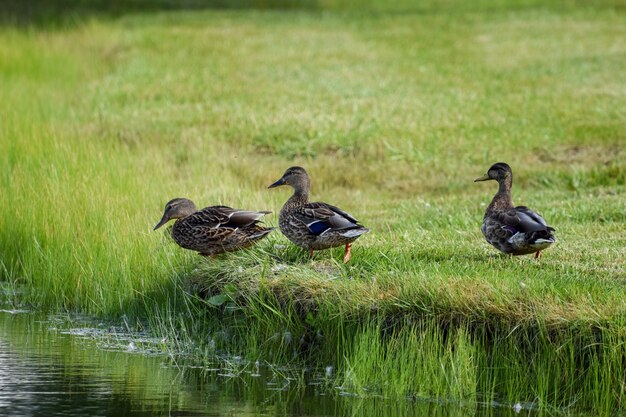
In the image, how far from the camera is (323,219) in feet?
37.9

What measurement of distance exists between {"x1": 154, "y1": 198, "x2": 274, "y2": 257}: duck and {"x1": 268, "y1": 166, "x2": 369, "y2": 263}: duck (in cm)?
28

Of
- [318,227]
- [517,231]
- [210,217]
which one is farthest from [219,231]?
[517,231]

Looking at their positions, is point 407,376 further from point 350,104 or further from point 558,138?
point 350,104

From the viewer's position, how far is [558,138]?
797 inches

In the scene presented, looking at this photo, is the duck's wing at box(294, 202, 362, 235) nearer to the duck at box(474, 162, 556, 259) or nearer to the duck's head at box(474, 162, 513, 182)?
the duck at box(474, 162, 556, 259)

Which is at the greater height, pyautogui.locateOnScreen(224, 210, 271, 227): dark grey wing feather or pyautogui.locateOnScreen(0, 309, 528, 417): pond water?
pyautogui.locateOnScreen(224, 210, 271, 227): dark grey wing feather

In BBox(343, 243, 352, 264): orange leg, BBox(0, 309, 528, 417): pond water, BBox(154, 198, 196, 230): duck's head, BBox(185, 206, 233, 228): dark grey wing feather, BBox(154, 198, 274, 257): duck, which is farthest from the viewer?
BBox(154, 198, 196, 230): duck's head

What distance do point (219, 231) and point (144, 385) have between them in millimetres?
2314

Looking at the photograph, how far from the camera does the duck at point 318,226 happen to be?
11430mm

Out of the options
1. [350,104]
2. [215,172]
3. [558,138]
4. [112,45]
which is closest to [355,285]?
[215,172]

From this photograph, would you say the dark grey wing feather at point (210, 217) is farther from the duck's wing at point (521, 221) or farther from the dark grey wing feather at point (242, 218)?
the duck's wing at point (521, 221)

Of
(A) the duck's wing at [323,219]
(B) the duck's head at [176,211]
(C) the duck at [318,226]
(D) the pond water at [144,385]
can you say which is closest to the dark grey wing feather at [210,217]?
(B) the duck's head at [176,211]

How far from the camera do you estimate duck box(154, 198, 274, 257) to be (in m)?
12.0

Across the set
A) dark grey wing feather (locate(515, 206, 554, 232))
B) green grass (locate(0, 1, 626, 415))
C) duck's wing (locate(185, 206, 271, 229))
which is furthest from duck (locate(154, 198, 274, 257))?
dark grey wing feather (locate(515, 206, 554, 232))
